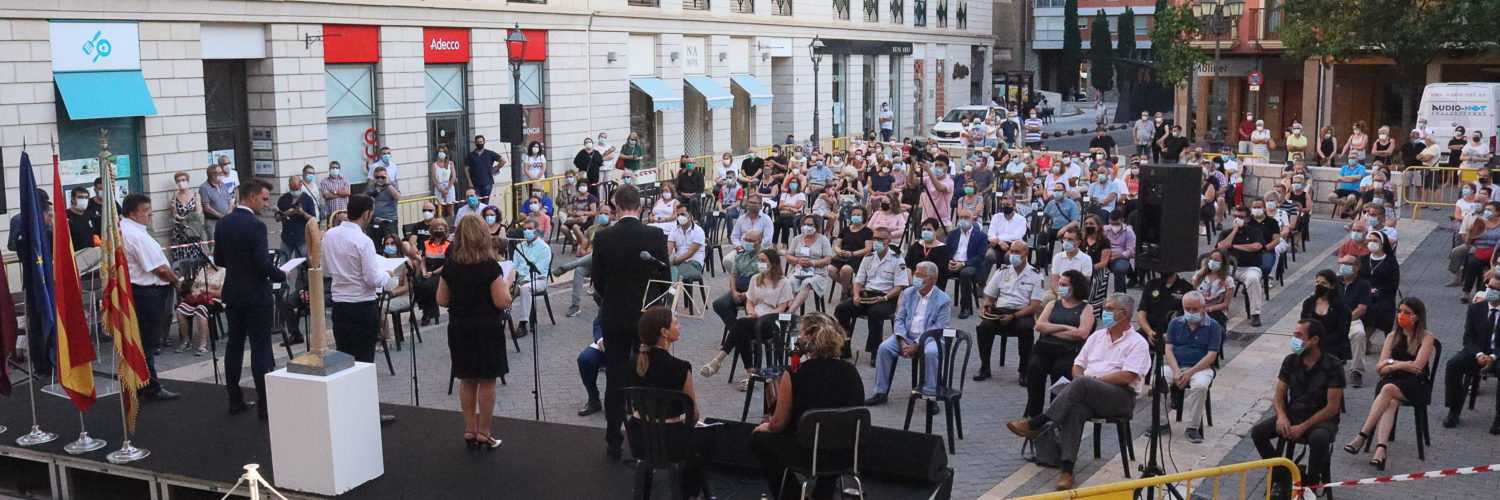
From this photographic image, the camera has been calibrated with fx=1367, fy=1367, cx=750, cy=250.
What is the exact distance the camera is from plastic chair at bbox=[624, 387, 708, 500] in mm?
7223

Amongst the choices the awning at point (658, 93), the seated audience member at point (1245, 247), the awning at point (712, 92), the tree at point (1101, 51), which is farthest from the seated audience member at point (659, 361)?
the tree at point (1101, 51)

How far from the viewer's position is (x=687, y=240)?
14969 mm

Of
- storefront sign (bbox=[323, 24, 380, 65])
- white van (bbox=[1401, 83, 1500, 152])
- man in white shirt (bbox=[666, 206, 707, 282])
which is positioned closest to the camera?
man in white shirt (bbox=[666, 206, 707, 282])

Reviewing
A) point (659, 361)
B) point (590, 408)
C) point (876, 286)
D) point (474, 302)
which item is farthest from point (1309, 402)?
point (474, 302)

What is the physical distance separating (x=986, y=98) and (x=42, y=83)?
38983 mm

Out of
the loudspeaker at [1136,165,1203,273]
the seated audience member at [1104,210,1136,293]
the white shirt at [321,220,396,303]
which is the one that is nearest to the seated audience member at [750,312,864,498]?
the white shirt at [321,220,396,303]

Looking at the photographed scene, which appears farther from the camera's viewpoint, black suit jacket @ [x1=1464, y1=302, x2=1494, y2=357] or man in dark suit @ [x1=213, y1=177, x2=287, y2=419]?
black suit jacket @ [x1=1464, y1=302, x2=1494, y2=357]

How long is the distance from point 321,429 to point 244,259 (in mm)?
1826

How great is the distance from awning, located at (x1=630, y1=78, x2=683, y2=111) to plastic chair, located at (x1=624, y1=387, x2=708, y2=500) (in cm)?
2191

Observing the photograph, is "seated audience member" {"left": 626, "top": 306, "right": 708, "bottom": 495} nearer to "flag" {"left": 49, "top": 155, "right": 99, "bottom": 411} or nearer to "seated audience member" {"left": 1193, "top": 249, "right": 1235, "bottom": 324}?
"flag" {"left": 49, "top": 155, "right": 99, "bottom": 411}

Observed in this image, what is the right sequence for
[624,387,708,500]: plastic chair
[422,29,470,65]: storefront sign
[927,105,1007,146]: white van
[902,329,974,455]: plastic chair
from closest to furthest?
[624,387,708,500]: plastic chair < [902,329,974,455]: plastic chair < [422,29,470,65]: storefront sign < [927,105,1007,146]: white van

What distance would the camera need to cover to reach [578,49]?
88.3 feet

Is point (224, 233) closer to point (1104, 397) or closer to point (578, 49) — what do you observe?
point (1104, 397)

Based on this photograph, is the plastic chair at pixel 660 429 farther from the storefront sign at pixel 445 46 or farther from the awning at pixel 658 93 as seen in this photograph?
the awning at pixel 658 93
